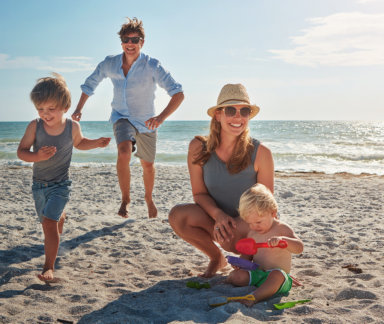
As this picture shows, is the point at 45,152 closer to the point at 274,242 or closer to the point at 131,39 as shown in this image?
the point at 274,242

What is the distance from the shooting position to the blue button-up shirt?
5188 mm

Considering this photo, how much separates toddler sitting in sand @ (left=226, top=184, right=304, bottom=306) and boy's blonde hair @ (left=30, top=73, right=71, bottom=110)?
1709mm

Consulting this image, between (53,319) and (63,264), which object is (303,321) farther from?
(63,264)

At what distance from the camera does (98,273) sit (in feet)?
11.8

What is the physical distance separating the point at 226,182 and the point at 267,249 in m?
0.64

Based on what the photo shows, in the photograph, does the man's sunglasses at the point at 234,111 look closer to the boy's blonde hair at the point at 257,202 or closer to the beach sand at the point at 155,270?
the boy's blonde hair at the point at 257,202

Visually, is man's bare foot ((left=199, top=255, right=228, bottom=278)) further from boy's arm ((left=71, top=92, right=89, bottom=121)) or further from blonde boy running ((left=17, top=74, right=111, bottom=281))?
boy's arm ((left=71, top=92, right=89, bottom=121))

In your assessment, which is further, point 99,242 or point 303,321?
point 99,242

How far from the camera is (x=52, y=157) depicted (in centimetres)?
354

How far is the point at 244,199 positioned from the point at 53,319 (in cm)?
148

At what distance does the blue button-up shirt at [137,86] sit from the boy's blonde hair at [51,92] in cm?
176

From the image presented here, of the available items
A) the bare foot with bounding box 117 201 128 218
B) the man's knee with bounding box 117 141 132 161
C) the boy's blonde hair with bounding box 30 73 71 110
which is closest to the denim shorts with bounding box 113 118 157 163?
the man's knee with bounding box 117 141 132 161

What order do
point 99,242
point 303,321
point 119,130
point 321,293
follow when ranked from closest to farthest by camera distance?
point 303,321
point 321,293
point 99,242
point 119,130

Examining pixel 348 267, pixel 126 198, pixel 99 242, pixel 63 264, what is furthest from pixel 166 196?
pixel 348 267
